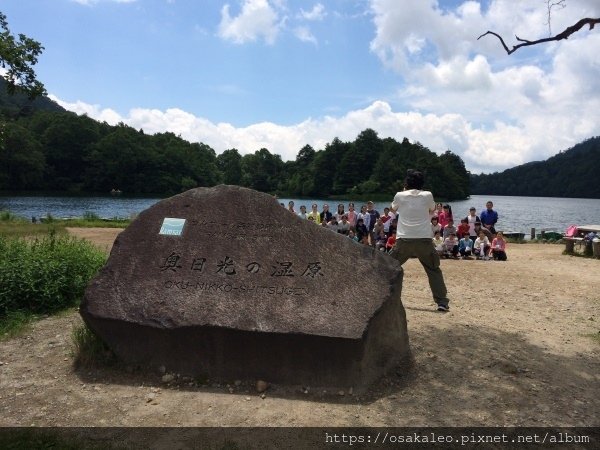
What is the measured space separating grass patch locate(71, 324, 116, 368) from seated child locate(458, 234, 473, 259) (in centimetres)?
1036

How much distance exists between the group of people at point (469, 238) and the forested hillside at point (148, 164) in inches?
2187

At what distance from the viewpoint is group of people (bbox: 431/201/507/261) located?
12.8 meters

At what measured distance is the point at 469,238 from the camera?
43.5 feet

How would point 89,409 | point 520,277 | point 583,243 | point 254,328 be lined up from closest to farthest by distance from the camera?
1. point 89,409
2. point 254,328
3. point 520,277
4. point 583,243

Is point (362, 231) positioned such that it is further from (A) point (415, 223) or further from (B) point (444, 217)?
(A) point (415, 223)

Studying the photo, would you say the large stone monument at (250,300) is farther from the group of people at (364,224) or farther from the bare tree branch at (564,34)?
the group of people at (364,224)

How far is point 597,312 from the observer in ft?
23.1

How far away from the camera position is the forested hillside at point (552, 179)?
3807 inches

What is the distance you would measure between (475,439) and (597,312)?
4585mm

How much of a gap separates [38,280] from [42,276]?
5.5 inches

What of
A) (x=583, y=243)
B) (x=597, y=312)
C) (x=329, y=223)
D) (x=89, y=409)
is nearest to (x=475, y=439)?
(x=89, y=409)

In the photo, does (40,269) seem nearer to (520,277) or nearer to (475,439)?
(475,439)

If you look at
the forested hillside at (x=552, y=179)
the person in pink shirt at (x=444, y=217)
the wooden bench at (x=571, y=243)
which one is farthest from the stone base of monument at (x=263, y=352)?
the forested hillside at (x=552, y=179)

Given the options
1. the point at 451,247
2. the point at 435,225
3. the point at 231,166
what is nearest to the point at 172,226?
the point at 451,247
